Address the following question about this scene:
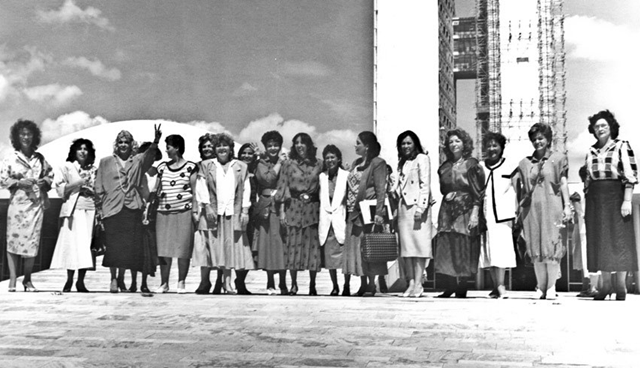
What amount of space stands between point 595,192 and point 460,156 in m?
0.92

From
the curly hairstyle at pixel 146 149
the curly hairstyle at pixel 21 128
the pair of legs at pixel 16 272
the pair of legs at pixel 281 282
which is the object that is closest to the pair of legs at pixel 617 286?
the pair of legs at pixel 281 282

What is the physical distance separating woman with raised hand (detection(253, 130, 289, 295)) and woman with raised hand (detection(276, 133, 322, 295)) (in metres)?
0.07

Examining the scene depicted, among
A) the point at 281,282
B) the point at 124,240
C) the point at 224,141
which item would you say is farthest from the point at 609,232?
the point at 124,240

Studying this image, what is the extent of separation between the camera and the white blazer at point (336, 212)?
6.08 meters

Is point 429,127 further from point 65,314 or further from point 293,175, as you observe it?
point 65,314

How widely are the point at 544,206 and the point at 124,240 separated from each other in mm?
2971

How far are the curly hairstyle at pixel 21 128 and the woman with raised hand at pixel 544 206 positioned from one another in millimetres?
3538

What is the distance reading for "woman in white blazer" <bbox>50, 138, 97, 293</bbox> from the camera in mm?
6211

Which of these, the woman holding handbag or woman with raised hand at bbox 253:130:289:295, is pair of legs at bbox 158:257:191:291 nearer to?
woman with raised hand at bbox 253:130:289:295

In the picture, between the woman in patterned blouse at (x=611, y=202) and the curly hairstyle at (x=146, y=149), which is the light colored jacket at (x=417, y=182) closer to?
the woman in patterned blouse at (x=611, y=202)

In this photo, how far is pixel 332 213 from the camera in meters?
6.10

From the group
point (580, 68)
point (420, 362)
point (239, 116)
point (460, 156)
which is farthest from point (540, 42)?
point (420, 362)

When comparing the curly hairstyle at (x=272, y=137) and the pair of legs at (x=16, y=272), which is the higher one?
the curly hairstyle at (x=272, y=137)

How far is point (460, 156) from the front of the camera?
19.3 ft
